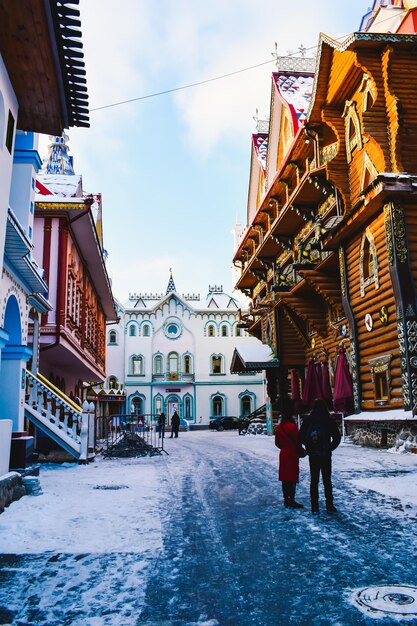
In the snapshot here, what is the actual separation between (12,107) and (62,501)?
6.00 metres

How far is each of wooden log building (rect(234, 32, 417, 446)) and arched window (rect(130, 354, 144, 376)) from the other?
102 feet

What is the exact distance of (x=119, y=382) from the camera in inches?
2068

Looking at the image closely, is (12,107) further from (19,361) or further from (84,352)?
(84,352)

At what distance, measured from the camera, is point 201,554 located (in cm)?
531

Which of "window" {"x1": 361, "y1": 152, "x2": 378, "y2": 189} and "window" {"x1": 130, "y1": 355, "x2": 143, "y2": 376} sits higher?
"window" {"x1": 361, "y1": 152, "x2": 378, "y2": 189}

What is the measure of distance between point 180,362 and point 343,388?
1461 inches

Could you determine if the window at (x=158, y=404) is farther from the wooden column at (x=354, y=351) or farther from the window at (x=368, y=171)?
the window at (x=368, y=171)

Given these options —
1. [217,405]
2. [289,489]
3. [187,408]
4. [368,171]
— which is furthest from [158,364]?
[289,489]

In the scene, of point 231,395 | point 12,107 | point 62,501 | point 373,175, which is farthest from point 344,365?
point 231,395

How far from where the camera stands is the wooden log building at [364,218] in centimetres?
1396

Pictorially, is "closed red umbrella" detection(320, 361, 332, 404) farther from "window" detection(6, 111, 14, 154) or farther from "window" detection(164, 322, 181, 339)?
"window" detection(164, 322, 181, 339)

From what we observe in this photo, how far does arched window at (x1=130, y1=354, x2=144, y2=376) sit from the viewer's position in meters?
53.2

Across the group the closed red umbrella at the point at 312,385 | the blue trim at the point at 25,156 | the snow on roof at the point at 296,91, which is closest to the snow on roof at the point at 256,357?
the closed red umbrella at the point at 312,385

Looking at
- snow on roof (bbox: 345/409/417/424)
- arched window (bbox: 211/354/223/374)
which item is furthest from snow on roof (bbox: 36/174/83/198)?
arched window (bbox: 211/354/223/374)
